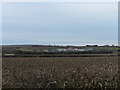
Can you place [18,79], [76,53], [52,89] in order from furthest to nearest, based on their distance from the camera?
[76,53]
[18,79]
[52,89]

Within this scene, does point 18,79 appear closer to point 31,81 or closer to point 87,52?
point 31,81

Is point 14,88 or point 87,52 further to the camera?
point 87,52

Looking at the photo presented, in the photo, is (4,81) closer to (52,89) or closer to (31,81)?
(31,81)

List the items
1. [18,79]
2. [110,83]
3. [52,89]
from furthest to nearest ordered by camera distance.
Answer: [18,79] < [110,83] < [52,89]

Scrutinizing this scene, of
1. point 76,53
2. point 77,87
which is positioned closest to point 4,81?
point 77,87

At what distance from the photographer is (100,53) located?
158 ft

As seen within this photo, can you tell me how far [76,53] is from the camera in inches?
1871

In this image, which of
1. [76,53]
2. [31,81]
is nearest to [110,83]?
[31,81]

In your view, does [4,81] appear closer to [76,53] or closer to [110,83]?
[110,83]

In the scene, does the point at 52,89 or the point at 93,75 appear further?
the point at 93,75

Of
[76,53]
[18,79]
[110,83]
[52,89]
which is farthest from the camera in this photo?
[76,53]

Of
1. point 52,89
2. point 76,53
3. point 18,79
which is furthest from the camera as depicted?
point 76,53

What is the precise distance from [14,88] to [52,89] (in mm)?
1498

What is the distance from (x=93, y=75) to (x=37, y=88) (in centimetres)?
326
